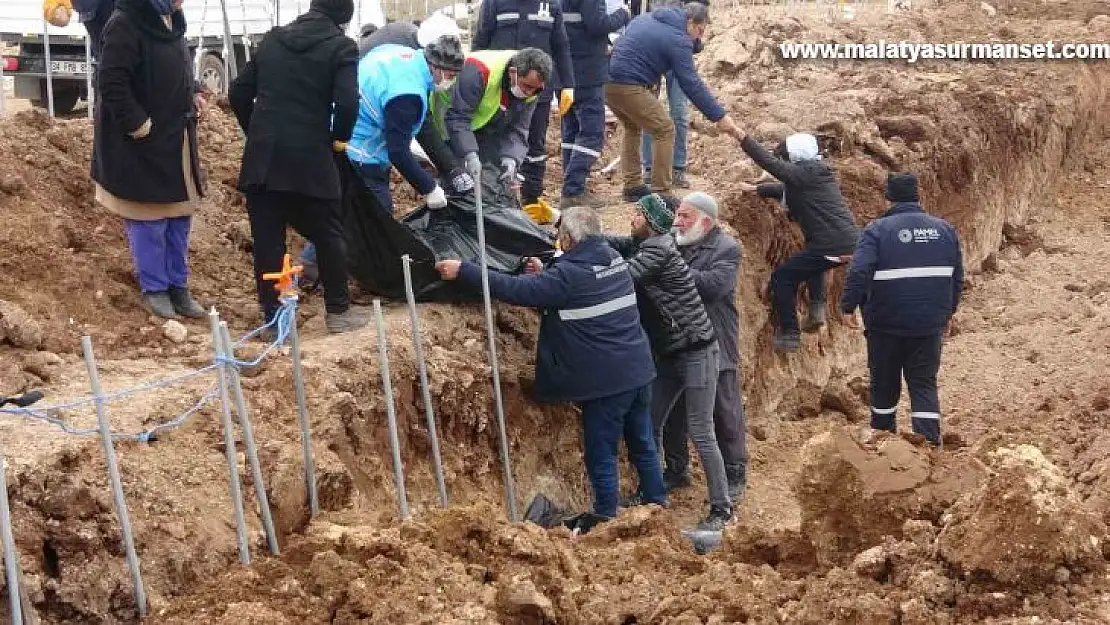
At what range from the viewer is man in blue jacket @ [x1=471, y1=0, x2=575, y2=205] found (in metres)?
9.05

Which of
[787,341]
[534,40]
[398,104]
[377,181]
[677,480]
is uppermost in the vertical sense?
[534,40]

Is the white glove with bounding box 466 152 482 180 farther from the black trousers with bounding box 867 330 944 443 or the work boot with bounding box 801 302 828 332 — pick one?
the work boot with bounding box 801 302 828 332

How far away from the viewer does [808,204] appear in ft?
30.6

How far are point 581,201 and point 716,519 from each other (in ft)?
10.9

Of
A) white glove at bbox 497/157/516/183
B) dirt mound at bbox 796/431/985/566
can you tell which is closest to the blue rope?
dirt mound at bbox 796/431/985/566

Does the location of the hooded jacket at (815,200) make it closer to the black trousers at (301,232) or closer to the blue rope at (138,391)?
the black trousers at (301,232)

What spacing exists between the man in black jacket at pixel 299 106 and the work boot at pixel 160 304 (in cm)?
80

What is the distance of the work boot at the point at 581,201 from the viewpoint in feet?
32.2

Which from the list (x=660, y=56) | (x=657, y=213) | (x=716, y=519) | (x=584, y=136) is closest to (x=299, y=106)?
(x=657, y=213)

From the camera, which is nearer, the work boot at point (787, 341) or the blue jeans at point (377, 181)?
the blue jeans at point (377, 181)

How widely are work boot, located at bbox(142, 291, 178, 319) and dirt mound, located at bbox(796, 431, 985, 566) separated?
140 inches

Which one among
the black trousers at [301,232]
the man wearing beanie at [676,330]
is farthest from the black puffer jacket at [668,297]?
the black trousers at [301,232]

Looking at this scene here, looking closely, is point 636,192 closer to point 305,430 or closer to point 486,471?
point 486,471

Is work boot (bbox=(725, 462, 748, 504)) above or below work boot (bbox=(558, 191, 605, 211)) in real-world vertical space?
below
